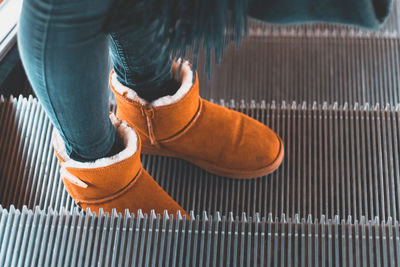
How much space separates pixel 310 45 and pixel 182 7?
5.78 feet

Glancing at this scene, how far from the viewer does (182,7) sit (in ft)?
3.26

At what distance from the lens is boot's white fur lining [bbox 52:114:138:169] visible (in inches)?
52.1

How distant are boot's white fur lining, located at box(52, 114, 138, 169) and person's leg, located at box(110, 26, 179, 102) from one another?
13 centimetres

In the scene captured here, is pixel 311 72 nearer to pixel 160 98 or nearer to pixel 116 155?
pixel 160 98

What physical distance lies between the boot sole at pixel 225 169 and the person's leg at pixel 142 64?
0.32 m

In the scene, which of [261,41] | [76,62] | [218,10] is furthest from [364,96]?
[76,62]

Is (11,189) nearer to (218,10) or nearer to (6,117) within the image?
(6,117)

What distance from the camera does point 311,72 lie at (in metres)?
2.45

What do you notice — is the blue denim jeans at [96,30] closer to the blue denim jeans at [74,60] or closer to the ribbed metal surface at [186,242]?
the blue denim jeans at [74,60]

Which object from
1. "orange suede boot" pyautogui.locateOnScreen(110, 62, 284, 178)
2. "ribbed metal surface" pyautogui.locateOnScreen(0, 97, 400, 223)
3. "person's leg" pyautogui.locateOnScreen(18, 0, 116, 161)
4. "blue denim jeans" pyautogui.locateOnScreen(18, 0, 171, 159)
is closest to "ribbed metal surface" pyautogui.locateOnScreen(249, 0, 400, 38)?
"ribbed metal surface" pyautogui.locateOnScreen(0, 97, 400, 223)

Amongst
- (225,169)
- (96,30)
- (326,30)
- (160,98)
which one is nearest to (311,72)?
(326,30)

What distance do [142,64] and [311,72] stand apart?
1.36m

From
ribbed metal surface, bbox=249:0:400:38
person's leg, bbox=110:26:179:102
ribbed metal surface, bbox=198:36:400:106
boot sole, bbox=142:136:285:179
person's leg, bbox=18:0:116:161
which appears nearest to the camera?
person's leg, bbox=18:0:116:161

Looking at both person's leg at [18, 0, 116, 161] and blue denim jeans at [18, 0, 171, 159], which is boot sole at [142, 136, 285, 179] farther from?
person's leg at [18, 0, 116, 161]
